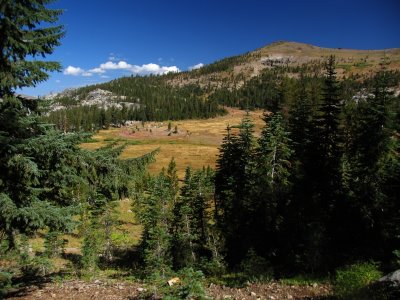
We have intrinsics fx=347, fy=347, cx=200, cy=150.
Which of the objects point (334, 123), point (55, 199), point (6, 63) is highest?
point (6, 63)

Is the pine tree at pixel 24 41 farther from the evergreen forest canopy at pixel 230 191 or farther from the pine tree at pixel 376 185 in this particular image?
the pine tree at pixel 376 185

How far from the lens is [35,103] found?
37.4 ft

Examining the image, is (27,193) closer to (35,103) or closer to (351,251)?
(35,103)

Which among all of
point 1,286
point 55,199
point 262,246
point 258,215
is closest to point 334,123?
point 258,215

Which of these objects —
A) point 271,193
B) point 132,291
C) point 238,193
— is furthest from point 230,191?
point 132,291

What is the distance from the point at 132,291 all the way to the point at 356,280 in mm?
8666

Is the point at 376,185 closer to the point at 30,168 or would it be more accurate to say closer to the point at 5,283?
the point at 30,168

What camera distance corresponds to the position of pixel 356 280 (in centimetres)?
1349

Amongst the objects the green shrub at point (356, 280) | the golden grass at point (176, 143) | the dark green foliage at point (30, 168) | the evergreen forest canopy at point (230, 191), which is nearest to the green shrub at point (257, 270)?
the evergreen forest canopy at point (230, 191)

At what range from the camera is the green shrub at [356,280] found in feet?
35.8

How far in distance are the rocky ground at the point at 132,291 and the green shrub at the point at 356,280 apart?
21.6 inches

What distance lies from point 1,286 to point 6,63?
6.96 m

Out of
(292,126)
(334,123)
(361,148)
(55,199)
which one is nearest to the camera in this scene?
(55,199)

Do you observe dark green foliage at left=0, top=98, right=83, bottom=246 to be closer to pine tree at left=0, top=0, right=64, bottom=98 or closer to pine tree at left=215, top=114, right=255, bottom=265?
pine tree at left=0, top=0, right=64, bottom=98
